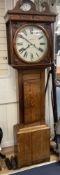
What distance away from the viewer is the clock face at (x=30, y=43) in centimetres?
204

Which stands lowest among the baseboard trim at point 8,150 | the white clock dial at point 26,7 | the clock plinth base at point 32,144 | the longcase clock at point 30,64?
the baseboard trim at point 8,150

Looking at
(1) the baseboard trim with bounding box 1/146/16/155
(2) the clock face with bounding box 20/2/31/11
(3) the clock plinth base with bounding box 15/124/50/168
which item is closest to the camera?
(2) the clock face with bounding box 20/2/31/11

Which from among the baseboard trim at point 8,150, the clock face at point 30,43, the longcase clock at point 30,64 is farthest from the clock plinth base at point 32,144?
the clock face at point 30,43

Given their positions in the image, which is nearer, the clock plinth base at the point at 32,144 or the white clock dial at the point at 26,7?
the white clock dial at the point at 26,7

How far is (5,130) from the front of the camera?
8.28 ft

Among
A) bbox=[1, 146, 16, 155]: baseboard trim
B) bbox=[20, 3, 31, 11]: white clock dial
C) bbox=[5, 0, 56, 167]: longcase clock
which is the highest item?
bbox=[20, 3, 31, 11]: white clock dial

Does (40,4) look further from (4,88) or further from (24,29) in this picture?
(4,88)

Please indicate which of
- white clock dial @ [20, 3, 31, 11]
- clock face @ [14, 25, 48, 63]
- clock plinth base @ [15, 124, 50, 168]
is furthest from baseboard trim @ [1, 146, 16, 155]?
white clock dial @ [20, 3, 31, 11]

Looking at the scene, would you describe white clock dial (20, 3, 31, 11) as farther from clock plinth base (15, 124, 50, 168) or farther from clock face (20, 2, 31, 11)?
clock plinth base (15, 124, 50, 168)

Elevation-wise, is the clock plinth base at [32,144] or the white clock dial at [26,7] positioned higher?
the white clock dial at [26,7]

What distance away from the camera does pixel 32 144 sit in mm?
2271

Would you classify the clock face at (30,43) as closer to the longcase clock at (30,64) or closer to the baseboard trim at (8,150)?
the longcase clock at (30,64)

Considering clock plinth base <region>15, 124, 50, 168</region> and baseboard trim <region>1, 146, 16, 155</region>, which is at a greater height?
clock plinth base <region>15, 124, 50, 168</region>

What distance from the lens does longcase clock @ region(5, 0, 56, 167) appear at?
201 cm
